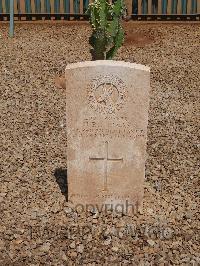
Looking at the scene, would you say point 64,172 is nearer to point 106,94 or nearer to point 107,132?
point 107,132

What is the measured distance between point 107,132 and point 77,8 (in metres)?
7.59

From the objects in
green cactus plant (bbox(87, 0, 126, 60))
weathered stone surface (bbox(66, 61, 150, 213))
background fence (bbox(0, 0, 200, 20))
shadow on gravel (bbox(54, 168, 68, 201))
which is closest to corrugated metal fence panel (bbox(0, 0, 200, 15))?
background fence (bbox(0, 0, 200, 20))

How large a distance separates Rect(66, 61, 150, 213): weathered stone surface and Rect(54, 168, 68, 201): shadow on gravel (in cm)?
29

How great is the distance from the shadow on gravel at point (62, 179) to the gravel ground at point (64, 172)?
1 cm

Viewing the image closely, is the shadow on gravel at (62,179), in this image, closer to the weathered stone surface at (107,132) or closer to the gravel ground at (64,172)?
the gravel ground at (64,172)

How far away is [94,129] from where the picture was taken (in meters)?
4.67

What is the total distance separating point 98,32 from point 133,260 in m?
4.39

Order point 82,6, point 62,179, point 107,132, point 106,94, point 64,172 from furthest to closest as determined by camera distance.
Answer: point 82,6 < point 64,172 < point 62,179 < point 107,132 < point 106,94

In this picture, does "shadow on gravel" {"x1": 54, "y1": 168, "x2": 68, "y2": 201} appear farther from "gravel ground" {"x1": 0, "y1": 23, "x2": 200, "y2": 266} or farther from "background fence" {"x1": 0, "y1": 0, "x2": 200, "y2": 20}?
"background fence" {"x1": 0, "y1": 0, "x2": 200, "y2": 20}

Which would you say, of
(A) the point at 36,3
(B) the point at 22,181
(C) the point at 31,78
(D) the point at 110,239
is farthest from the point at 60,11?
(D) the point at 110,239

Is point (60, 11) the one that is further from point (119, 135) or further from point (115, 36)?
point (119, 135)

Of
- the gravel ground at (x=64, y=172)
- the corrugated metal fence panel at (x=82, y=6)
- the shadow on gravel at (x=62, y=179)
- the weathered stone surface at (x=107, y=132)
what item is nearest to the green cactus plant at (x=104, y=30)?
the gravel ground at (x=64, y=172)

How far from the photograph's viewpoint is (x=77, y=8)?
11.6 metres

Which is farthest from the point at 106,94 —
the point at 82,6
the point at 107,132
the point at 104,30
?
the point at 82,6
